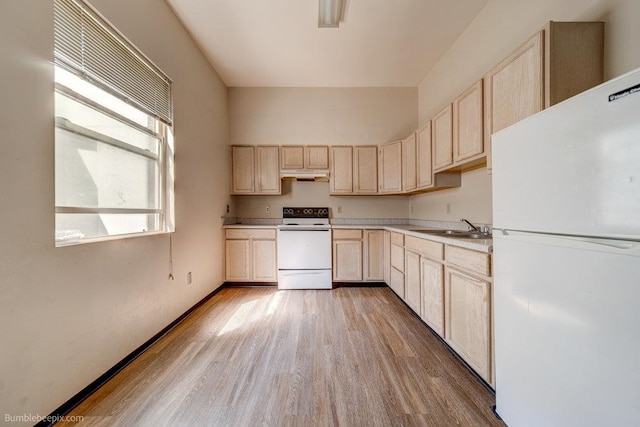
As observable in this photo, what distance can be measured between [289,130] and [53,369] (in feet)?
11.7

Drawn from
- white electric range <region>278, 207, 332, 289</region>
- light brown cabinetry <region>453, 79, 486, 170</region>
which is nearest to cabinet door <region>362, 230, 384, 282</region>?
white electric range <region>278, 207, 332, 289</region>

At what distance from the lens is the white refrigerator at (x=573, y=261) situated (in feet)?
2.31

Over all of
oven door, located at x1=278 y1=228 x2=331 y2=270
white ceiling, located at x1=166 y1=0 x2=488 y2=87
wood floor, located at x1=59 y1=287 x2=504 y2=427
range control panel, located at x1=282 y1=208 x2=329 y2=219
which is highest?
white ceiling, located at x1=166 y1=0 x2=488 y2=87

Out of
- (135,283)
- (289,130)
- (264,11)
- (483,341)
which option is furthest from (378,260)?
(264,11)

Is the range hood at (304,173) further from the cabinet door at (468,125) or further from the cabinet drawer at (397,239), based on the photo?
the cabinet door at (468,125)

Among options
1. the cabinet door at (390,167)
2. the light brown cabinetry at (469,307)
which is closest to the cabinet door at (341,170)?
the cabinet door at (390,167)

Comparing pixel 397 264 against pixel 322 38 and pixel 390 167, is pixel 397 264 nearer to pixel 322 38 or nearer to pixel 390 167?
pixel 390 167

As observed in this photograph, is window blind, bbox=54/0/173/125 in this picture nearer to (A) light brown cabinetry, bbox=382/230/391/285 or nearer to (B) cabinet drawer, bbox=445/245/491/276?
(B) cabinet drawer, bbox=445/245/491/276

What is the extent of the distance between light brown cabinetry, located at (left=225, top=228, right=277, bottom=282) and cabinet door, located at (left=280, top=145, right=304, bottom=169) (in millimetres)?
1080

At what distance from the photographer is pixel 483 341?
1.47 meters

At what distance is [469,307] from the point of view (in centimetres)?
162

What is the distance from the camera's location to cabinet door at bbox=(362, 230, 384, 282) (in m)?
3.57

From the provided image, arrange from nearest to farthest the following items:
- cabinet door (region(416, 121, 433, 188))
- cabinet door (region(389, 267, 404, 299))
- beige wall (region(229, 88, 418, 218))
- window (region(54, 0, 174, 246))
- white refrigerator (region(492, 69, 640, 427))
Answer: white refrigerator (region(492, 69, 640, 427)), window (region(54, 0, 174, 246)), cabinet door (region(416, 121, 433, 188)), cabinet door (region(389, 267, 404, 299)), beige wall (region(229, 88, 418, 218))

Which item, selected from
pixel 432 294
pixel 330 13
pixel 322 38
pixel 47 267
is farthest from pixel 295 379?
pixel 322 38
